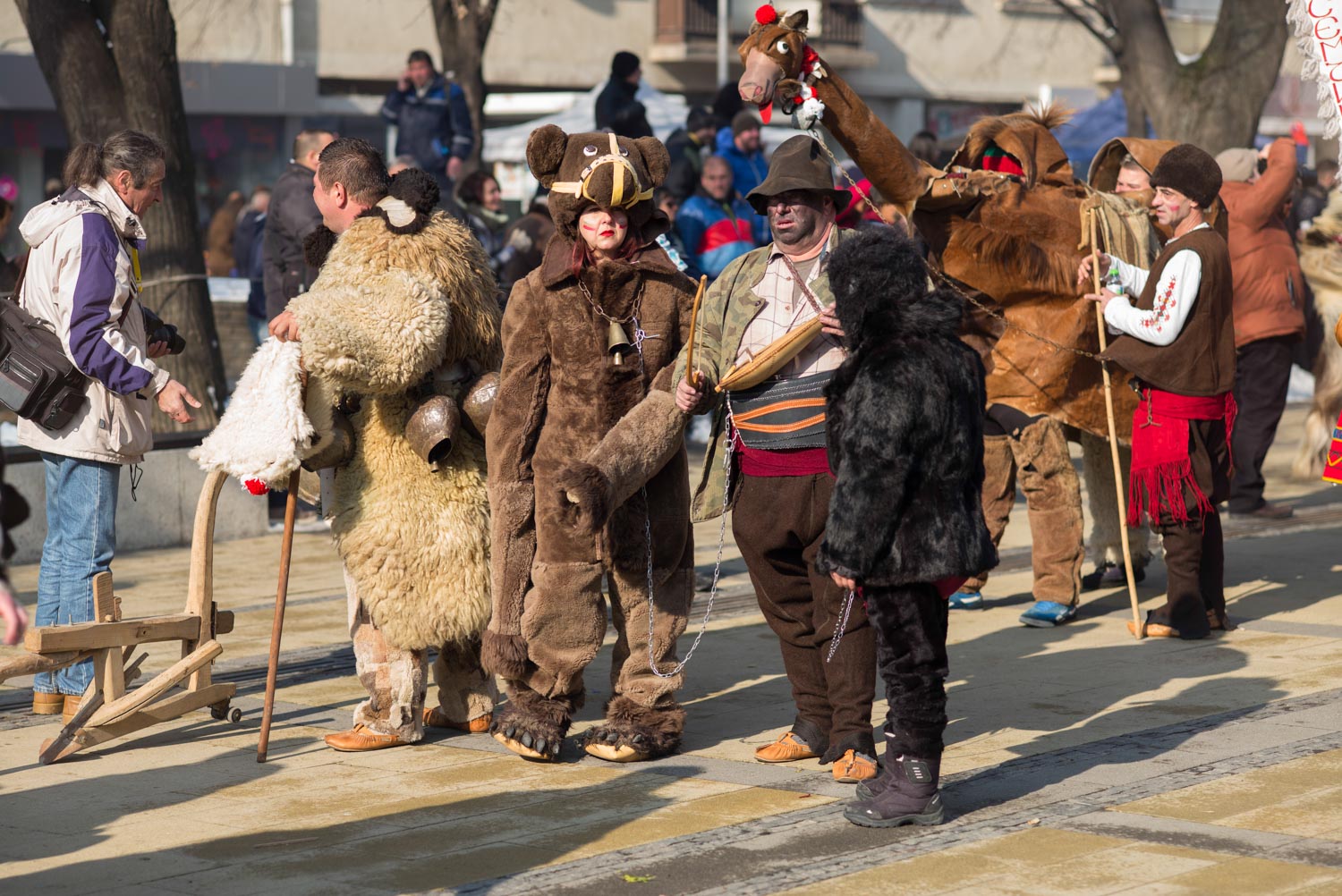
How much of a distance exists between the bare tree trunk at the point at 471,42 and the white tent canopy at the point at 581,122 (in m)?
1.70

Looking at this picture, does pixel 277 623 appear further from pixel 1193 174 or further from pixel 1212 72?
pixel 1212 72

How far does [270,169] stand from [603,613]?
25385 mm

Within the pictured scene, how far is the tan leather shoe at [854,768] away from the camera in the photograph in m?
5.70

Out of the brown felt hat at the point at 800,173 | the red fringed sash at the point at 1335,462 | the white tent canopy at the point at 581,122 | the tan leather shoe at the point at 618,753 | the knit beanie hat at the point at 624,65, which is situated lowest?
the tan leather shoe at the point at 618,753

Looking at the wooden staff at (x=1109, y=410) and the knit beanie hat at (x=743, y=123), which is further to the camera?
the knit beanie hat at (x=743, y=123)

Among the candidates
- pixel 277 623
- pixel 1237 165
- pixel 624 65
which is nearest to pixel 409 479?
pixel 277 623

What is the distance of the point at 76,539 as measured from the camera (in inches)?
263

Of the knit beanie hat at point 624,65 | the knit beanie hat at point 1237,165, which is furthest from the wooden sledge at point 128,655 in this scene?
the knit beanie hat at point 624,65

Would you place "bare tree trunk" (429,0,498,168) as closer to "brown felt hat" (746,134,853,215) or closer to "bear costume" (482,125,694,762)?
"bear costume" (482,125,694,762)

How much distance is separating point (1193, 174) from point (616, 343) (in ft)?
9.78

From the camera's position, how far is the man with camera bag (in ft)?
21.2

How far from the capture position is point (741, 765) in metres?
5.97

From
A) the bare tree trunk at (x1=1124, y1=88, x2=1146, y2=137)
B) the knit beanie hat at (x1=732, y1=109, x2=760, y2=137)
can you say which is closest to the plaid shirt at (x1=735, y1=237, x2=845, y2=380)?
the knit beanie hat at (x1=732, y1=109, x2=760, y2=137)

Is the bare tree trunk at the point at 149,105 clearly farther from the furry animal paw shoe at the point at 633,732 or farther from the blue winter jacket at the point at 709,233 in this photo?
the furry animal paw shoe at the point at 633,732
